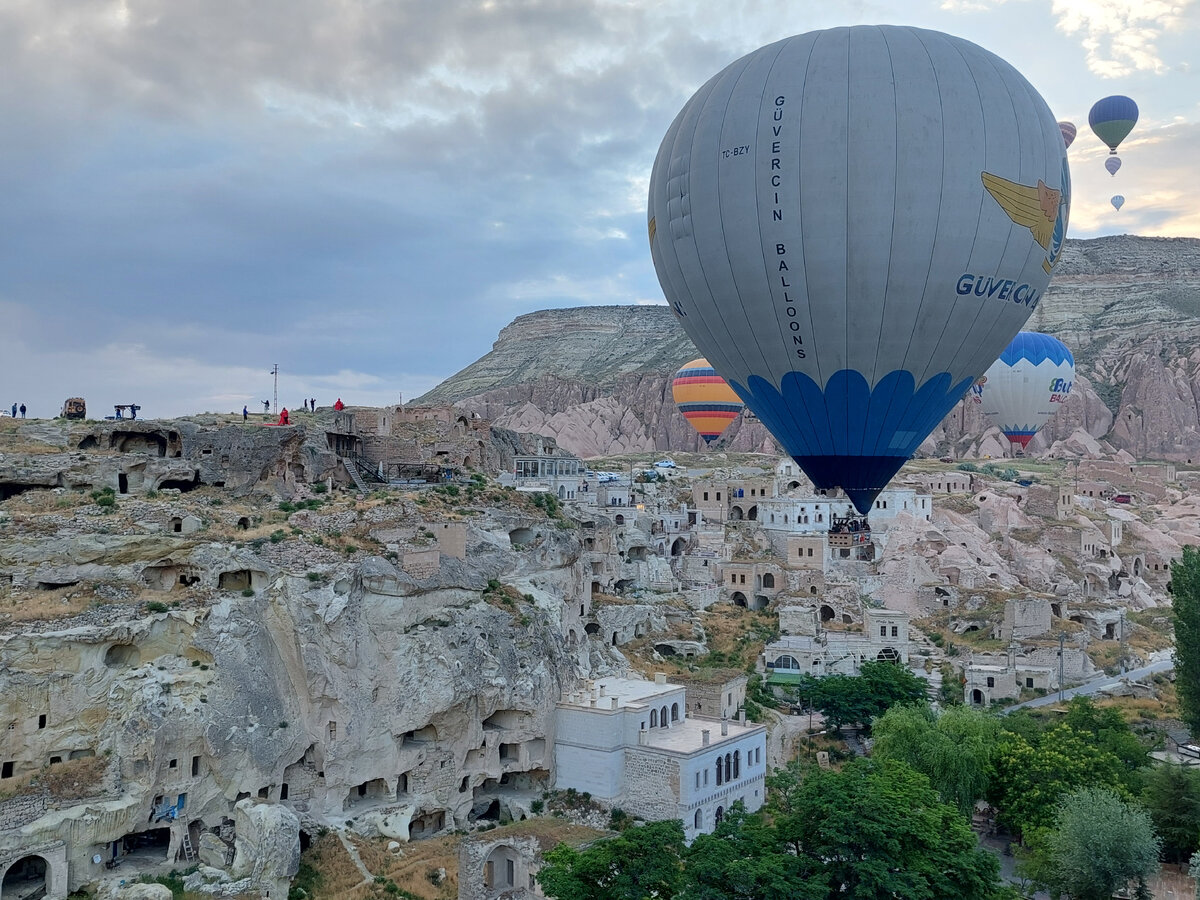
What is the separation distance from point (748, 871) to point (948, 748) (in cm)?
1401

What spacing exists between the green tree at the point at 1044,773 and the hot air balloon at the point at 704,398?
2112 inches

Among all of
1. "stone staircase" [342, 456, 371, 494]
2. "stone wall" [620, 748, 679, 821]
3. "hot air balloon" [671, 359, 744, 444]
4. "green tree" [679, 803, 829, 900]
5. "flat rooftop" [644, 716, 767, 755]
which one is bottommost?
"stone wall" [620, 748, 679, 821]

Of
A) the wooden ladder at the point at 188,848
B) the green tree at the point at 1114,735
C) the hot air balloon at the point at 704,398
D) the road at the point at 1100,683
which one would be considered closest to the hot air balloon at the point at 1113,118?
the hot air balloon at the point at 704,398

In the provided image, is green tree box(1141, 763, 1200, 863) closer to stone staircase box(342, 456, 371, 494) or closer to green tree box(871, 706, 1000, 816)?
green tree box(871, 706, 1000, 816)

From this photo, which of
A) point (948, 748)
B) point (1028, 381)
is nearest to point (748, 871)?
point (948, 748)

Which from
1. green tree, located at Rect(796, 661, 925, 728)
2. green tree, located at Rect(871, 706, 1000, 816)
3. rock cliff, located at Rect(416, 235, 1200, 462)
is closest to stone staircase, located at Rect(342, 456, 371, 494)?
green tree, located at Rect(796, 661, 925, 728)

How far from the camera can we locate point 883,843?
21828 mm

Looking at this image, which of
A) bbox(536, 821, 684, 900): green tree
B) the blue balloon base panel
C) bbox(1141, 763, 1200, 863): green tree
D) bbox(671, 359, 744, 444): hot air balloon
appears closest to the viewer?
bbox(536, 821, 684, 900): green tree

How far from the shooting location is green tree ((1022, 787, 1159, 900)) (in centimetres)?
2470

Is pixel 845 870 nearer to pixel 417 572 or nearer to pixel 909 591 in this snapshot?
pixel 417 572

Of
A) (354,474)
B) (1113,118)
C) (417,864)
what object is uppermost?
(1113,118)

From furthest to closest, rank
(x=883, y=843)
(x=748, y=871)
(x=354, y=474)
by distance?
(x=354, y=474) < (x=883, y=843) < (x=748, y=871)

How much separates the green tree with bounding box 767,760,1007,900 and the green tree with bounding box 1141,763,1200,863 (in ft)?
24.6

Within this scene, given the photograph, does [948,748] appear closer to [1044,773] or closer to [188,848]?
[1044,773]
